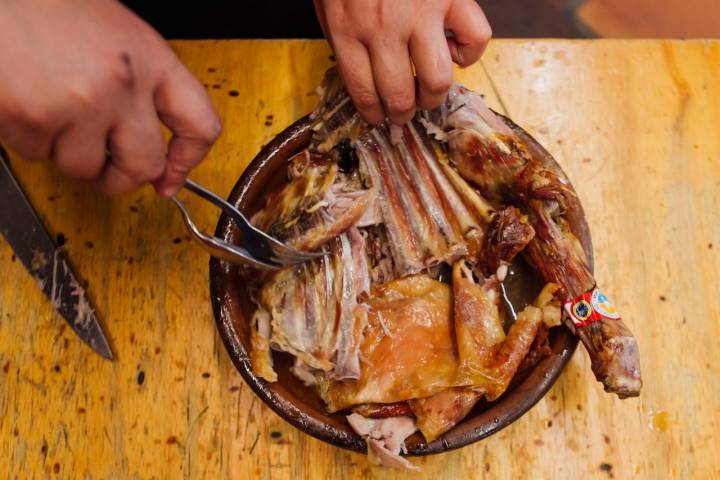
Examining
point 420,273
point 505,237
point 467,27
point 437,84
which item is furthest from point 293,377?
point 467,27

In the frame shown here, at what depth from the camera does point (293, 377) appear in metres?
1.13

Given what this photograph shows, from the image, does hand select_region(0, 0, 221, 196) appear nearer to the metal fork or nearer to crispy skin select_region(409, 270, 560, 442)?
the metal fork

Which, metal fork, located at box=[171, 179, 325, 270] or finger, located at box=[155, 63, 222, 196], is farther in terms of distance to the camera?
metal fork, located at box=[171, 179, 325, 270]

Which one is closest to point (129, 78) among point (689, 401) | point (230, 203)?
point (230, 203)

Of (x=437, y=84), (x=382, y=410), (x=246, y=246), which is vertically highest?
(x=437, y=84)

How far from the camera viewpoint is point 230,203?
1128 mm

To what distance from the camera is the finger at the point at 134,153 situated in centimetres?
77

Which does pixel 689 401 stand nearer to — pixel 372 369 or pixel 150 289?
pixel 372 369

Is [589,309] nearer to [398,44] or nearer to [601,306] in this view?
[601,306]

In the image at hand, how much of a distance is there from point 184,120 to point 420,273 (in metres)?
0.52

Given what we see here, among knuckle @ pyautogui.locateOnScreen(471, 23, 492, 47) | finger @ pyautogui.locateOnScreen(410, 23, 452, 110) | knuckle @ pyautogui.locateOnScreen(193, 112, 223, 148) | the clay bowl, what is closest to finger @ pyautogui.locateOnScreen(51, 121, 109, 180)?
knuckle @ pyautogui.locateOnScreen(193, 112, 223, 148)

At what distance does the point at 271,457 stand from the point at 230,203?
0.47 metres

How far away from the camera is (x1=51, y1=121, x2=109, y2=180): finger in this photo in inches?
29.1

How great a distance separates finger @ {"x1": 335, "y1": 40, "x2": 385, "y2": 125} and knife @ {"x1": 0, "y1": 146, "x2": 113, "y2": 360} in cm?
66
